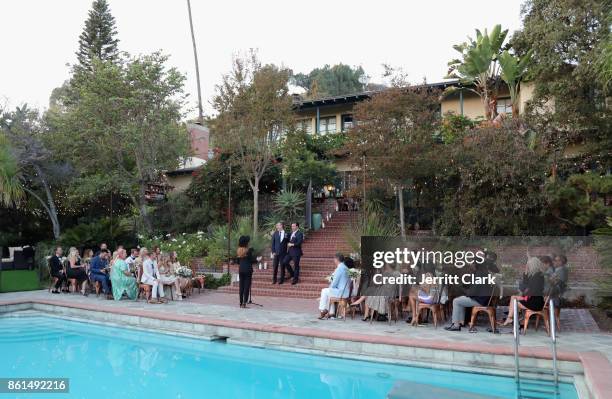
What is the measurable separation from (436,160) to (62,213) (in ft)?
50.9

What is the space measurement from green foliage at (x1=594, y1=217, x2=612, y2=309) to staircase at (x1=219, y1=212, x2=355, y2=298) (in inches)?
260

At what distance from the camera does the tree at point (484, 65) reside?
20.3 metres

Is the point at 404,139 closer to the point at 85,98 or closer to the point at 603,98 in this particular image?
the point at 603,98

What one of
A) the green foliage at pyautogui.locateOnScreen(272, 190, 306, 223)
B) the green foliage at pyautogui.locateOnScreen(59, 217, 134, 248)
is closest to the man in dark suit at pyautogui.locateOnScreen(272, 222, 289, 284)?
the green foliage at pyautogui.locateOnScreen(272, 190, 306, 223)

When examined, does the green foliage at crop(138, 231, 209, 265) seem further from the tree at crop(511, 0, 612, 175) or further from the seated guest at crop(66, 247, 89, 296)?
the tree at crop(511, 0, 612, 175)

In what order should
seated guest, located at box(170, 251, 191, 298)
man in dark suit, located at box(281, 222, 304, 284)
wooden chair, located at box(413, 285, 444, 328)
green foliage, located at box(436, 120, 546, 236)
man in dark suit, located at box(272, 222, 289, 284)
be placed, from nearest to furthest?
1. wooden chair, located at box(413, 285, 444, 328)
2. green foliage, located at box(436, 120, 546, 236)
3. seated guest, located at box(170, 251, 191, 298)
4. man in dark suit, located at box(281, 222, 304, 284)
5. man in dark suit, located at box(272, 222, 289, 284)

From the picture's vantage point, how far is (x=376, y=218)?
15.6m

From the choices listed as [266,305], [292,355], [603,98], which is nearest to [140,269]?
[266,305]

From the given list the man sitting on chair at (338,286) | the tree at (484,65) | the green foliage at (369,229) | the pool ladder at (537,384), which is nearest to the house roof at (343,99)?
the tree at (484,65)

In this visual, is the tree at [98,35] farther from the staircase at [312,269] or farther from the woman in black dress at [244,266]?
the woman in black dress at [244,266]

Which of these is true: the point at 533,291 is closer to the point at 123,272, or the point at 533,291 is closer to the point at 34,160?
the point at 123,272

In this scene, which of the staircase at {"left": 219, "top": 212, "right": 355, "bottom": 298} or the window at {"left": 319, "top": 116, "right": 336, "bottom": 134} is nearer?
the staircase at {"left": 219, "top": 212, "right": 355, "bottom": 298}

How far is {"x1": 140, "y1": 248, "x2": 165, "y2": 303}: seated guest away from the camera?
13.0m

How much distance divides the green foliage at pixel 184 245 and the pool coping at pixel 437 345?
596 centimetres
